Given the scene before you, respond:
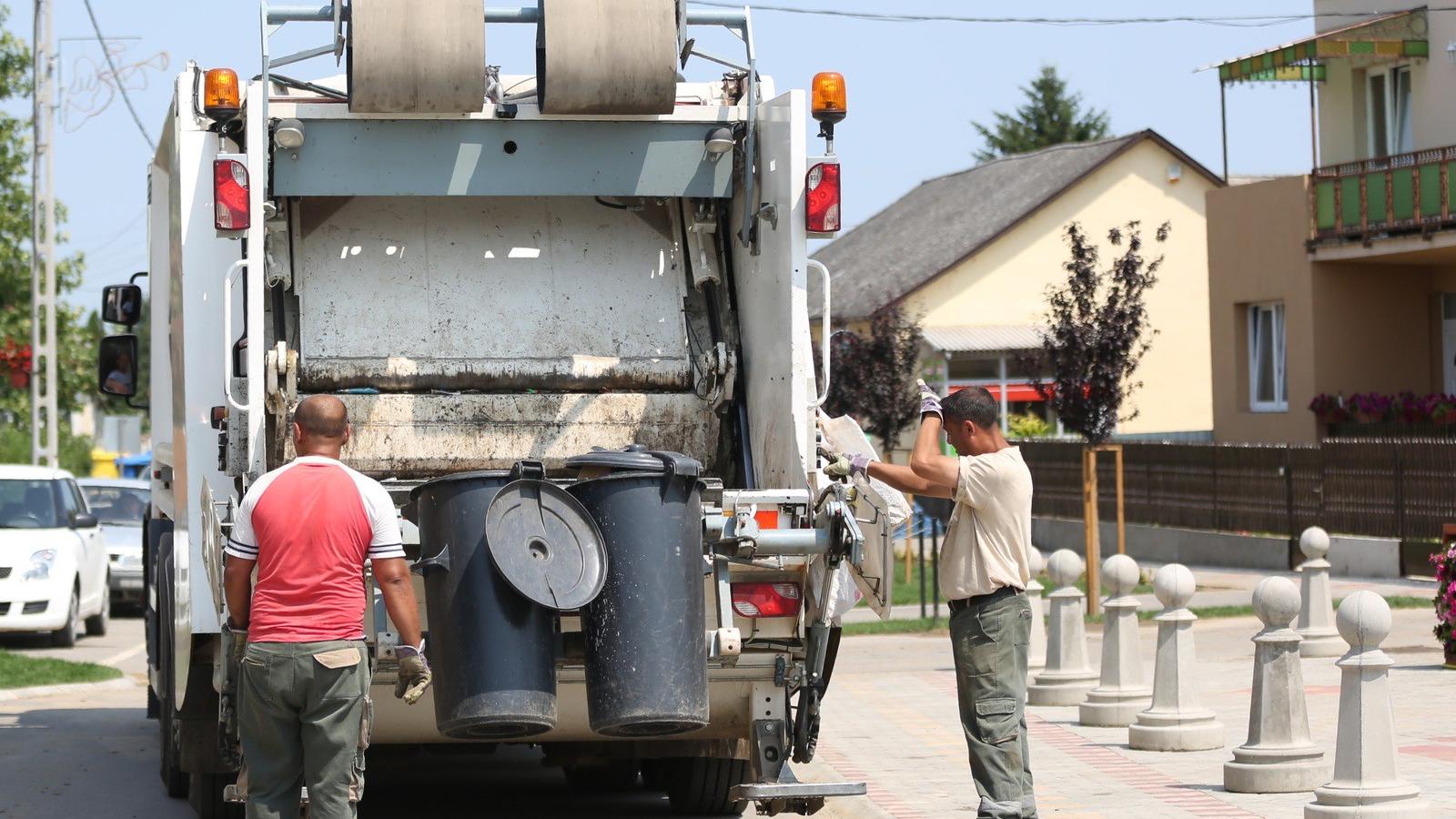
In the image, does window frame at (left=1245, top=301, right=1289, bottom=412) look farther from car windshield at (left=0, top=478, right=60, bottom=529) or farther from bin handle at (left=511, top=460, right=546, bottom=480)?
bin handle at (left=511, top=460, right=546, bottom=480)

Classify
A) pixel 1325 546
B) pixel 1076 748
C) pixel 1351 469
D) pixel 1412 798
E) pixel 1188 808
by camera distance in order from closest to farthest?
pixel 1412 798, pixel 1188 808, pixel 1076 748, pixel 1325 546, pixel 1351 469

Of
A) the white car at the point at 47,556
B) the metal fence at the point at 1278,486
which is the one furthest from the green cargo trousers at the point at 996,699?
the metal fence at the point at 1278,486

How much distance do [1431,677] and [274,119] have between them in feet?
25.1

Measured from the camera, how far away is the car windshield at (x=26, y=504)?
17.7 metres

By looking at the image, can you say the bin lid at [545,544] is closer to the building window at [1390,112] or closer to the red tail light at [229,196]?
the red tail light at [229,196]

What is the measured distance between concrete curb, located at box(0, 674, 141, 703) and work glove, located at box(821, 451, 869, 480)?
8.39 m

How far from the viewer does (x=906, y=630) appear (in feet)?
57.3

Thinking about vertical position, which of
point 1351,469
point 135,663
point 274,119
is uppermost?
point 274,119

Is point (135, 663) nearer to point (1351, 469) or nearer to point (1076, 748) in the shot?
point (1076, 748)

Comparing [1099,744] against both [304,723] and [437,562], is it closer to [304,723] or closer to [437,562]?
[437,562]

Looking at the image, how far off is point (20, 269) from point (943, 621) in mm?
21934

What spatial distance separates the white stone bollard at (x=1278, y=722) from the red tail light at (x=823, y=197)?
2433 millimetres

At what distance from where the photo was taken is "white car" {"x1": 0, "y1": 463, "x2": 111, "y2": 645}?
1703 centimetres

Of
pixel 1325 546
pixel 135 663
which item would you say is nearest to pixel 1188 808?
pixel 1325 546
